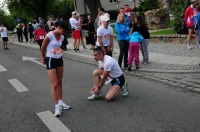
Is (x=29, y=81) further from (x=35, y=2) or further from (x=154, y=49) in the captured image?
(x=35, y=2)

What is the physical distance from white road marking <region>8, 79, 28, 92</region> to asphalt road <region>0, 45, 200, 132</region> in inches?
5.0

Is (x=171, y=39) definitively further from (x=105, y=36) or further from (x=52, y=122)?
(x=52, y=122)

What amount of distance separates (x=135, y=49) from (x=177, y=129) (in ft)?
16.7

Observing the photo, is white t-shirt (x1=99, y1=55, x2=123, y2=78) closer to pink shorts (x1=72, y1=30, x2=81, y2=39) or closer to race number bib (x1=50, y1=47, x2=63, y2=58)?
race number bib (x1=50, y1=47, x2=63, y2=58)

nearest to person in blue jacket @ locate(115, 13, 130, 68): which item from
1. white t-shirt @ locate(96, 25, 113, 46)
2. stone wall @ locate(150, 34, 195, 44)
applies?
white t-shirt @ locate(96, 25, 113, 46)

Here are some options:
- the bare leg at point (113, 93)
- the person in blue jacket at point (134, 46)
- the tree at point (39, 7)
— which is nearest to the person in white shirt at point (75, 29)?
the person in blue jacket at point (134, 46)

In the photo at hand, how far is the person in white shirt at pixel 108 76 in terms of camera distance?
671cm

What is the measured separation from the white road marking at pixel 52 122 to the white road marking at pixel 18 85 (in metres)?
2.55

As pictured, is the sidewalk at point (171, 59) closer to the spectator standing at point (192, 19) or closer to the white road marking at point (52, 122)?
the spectator standing at point (192, 19)

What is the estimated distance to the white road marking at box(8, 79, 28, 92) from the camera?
8.79m

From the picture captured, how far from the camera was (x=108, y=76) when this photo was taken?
712 cm

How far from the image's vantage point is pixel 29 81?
9844mm

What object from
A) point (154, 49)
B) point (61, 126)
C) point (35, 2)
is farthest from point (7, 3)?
point (61, 126)

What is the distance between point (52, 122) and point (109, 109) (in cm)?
122
